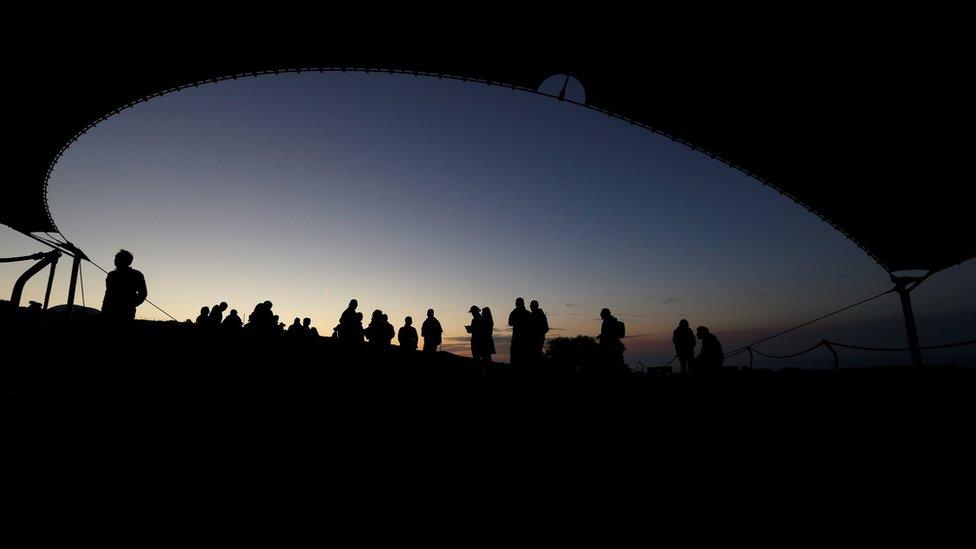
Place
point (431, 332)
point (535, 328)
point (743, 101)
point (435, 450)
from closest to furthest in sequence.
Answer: point (435, 450)
point (535, 328)
point (431, 332)
point (743, 101)

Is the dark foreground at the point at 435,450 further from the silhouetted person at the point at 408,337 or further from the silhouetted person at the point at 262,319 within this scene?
the silhouetted person at the point at 408,337

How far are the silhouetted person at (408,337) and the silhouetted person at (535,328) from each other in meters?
5.14

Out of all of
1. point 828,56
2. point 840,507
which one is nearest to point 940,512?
point 840,507

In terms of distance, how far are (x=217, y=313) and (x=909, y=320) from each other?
19.0 metres

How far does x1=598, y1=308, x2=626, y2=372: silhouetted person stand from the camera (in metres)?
9.64

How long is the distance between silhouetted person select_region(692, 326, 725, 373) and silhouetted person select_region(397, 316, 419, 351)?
27.2ft

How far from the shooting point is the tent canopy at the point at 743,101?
11.8 metres

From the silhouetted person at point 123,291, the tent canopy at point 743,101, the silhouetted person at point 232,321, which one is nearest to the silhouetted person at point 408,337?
the silhouetted person at point 232,321

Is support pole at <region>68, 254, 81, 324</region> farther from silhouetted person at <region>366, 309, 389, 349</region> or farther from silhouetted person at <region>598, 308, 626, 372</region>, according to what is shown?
silhouetted person at <region>598, 308, 626, 372</region>

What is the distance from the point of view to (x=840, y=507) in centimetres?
262

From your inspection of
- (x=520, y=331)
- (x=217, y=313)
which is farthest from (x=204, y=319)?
(x=520, y=331)

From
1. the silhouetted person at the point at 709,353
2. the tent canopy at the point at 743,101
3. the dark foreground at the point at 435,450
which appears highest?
the tent canopy at the point at 743,101

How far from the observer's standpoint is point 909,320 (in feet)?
32.8

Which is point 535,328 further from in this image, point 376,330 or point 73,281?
point 73,281
